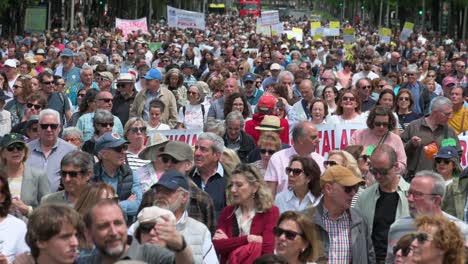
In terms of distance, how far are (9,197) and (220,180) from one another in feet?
8.21

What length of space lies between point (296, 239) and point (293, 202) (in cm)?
214

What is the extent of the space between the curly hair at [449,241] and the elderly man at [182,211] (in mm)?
1388

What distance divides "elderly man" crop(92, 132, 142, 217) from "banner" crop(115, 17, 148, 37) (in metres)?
33.0

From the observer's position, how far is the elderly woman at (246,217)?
8188 mm

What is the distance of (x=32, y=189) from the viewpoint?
9.64 m

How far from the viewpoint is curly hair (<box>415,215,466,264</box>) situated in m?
6.75

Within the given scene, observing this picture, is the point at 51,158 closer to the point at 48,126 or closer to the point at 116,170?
the point at 48,126

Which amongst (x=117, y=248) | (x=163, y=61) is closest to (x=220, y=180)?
(x=117, y=248)

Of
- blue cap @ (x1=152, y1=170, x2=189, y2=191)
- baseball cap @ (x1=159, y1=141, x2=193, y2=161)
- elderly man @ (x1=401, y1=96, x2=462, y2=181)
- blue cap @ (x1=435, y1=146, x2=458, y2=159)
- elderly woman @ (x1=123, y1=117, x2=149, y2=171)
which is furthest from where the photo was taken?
elderly man @ (x1=401, y1=96, x2=462, y2=181)

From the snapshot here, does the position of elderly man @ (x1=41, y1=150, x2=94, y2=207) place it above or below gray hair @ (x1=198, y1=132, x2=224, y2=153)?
below

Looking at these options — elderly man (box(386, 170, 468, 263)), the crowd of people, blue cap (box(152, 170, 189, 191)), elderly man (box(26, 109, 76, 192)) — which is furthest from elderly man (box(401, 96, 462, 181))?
blue cap (box(152, 170, 189, 191))

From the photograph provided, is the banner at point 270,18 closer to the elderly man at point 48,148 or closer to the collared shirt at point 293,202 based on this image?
the elderly man at point 48,148

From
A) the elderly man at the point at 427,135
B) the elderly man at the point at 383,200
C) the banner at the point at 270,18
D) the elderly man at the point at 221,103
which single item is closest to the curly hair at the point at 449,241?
the elderly man at the point at 383,200

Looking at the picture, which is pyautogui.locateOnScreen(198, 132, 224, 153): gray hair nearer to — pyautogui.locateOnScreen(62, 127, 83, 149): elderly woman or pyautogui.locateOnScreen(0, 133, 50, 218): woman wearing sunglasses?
pyautogui.locateOnScreen(0, 133, 50, 218): woman wearing sunglasses
